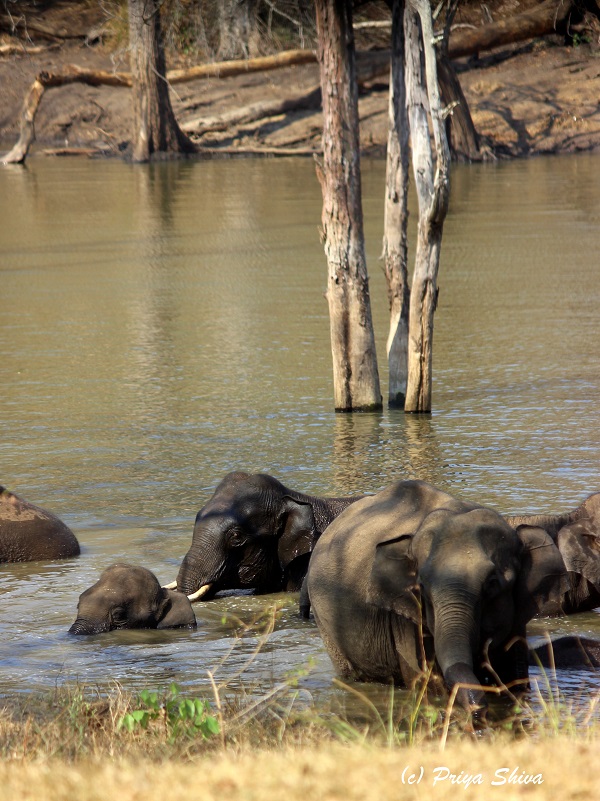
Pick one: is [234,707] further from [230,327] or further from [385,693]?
[230,327]

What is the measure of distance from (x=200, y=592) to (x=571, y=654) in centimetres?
237

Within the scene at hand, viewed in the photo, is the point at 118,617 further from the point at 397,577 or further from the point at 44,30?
the point at 44,30

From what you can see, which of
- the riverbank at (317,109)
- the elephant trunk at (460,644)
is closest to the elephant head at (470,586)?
the elephant trunk at (460,644)

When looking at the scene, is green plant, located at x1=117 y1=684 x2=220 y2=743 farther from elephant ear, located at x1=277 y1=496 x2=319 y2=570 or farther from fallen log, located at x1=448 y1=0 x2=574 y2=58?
fallen log, located at x1=448 y1=0 x2=574 y2=58

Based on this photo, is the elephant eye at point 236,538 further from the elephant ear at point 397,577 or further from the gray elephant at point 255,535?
the elephant ear at point 397,577

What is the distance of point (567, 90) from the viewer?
3794 centimetres

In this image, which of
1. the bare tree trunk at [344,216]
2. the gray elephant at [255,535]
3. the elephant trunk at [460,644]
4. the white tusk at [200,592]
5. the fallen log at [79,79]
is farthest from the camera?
the fallen log at [79,79]

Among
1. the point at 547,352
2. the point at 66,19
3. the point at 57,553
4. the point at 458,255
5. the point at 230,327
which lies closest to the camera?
the point at 57,553

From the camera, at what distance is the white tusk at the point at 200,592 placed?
7964 millimetres

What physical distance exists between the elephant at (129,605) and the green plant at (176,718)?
172 centimetres

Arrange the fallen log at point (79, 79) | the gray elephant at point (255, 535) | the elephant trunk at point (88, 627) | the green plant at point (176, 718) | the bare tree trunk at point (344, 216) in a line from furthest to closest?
the fallen log at point (79, 79), the bare tree trunk at point (344, 216), the gray elephant at point (255, 535), the elephant trunk at point (88, 627), the green plant at point (176, 718)

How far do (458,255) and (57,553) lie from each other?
1415 centimetres

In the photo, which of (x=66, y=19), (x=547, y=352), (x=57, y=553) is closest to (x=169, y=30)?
(x=66, y=19)

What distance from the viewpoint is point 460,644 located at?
5.51 metres
